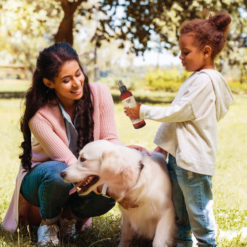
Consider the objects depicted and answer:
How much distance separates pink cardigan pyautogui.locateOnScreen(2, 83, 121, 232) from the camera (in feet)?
9.40

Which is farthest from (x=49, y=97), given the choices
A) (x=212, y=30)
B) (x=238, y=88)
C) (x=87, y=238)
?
(x=238, y=88)

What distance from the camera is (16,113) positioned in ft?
32.5

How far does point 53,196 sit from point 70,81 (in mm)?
866

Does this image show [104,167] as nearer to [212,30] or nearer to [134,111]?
[134,111]

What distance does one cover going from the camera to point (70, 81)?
2.86m

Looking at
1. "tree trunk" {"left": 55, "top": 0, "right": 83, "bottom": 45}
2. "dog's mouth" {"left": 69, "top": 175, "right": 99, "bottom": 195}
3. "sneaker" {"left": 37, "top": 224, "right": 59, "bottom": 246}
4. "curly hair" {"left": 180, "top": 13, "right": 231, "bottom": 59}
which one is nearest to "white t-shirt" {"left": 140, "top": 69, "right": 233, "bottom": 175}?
"curly hair" {"left": 180, "top": 13, "right": 231, "bottom": 59}

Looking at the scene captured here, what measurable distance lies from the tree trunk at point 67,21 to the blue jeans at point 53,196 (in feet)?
30.9

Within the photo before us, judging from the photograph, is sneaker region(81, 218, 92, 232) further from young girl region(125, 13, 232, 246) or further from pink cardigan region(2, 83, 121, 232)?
young girl region(125, 13, 232, 246)

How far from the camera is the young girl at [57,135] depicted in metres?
2.82

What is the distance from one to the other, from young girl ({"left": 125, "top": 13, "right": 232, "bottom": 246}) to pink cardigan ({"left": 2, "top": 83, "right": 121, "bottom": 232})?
66 centimetres

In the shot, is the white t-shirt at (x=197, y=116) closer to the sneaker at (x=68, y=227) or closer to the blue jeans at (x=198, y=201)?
the blue jeans at (x=198, y=201)

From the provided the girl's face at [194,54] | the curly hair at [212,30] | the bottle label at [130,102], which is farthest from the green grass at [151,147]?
the curly hair at [212,30]

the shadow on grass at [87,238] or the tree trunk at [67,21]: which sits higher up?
the tree trunk at [67,21]

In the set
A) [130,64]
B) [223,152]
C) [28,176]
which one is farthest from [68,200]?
[130,64]
